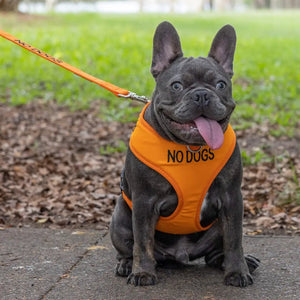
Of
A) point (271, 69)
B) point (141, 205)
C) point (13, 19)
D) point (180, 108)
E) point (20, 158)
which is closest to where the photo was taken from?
point (180, 108)

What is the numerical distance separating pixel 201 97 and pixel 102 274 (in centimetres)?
139

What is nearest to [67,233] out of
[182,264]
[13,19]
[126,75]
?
[182,264]

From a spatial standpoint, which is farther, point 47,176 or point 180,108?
point 47,176

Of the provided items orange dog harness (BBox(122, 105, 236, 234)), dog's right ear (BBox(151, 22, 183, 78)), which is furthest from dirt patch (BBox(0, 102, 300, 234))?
dog's right ear (BBox(151, 22, 183, 78))

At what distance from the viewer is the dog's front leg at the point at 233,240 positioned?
3.76m

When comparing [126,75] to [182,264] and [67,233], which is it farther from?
[182,264]

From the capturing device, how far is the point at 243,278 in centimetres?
378

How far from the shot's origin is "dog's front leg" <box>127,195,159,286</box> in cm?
374

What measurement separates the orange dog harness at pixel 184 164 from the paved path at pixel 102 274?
0.43 meters

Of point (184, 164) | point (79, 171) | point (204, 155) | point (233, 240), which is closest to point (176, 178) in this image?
point (184, 164)

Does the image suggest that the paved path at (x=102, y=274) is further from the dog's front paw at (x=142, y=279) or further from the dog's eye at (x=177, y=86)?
the dog's eye at (x=177, y=86)

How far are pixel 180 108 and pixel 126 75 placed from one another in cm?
867

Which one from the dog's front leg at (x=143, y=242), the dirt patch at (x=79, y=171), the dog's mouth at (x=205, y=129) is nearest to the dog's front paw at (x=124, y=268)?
the dog's front leg at (x=143, y=242)

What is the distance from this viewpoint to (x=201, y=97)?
134 inches
